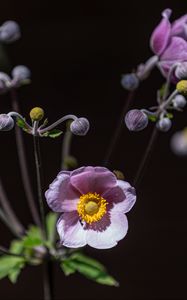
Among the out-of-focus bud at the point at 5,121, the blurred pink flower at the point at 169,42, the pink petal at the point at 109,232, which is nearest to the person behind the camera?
the out-of-focus bud at the point at 5,121

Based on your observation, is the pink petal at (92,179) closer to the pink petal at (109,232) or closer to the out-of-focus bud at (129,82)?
the pink petal at (109,232)

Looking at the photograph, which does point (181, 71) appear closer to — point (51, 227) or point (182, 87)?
point (182, 87)

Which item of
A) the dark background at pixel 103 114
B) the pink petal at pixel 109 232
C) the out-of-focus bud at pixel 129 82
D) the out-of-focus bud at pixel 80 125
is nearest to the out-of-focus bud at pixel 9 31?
the out-of-focus bud at pixel 129 82

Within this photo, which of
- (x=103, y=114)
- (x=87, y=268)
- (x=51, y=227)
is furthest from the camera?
(x=103, y=114)

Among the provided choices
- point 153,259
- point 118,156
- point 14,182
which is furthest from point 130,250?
point 14,182

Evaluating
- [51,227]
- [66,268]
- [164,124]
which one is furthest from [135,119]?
[51,227]

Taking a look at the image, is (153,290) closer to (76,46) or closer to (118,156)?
(118,156)
